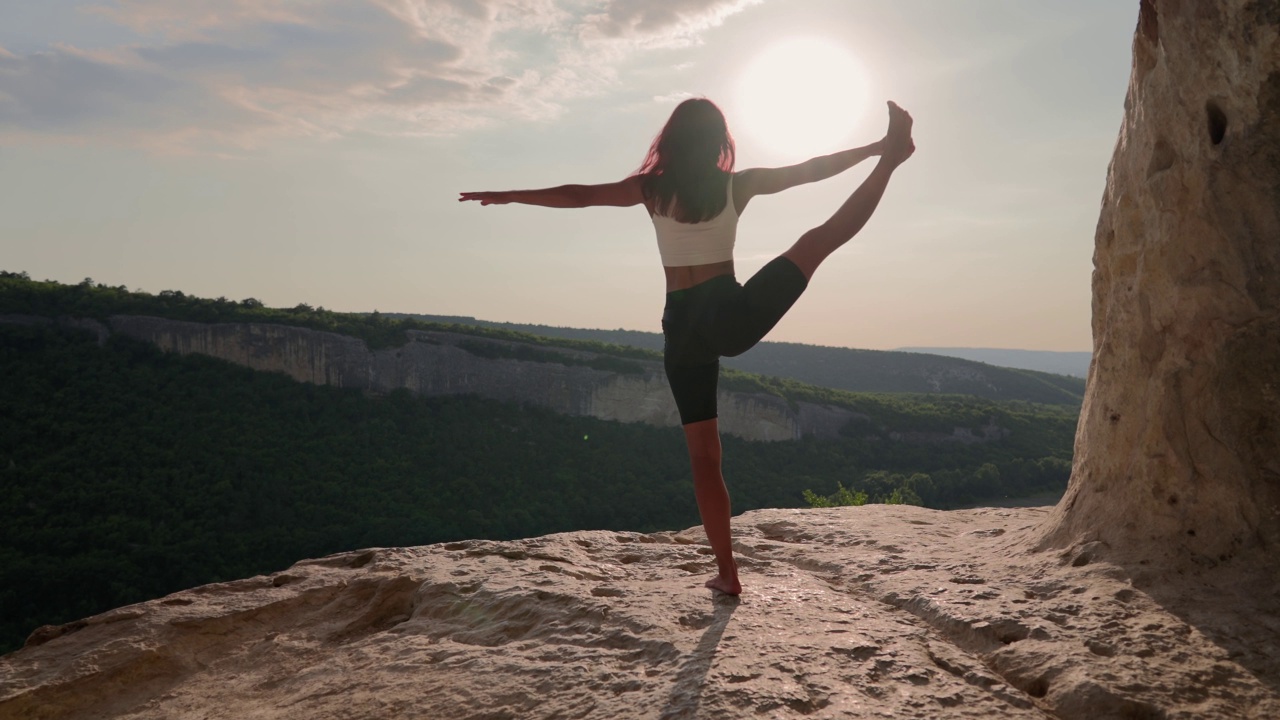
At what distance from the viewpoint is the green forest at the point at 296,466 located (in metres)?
32.1

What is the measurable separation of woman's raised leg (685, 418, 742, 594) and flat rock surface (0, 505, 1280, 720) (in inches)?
5.0

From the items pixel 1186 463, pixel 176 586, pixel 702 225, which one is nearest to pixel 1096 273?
pixel 1186 463

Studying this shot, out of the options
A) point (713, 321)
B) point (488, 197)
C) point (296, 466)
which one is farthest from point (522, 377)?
point (713, 321)

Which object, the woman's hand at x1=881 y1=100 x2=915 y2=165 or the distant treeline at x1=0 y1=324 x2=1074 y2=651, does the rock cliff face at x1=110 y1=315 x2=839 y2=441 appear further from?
the woman's hand at x1=881 y1=100 x2=915 y2=165

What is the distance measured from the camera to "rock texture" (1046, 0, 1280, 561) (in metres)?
3.16

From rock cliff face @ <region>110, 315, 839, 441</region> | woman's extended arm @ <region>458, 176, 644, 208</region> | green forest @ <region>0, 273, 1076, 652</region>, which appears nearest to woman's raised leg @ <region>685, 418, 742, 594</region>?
woman's extended arm @ <region>458, 176, 644, 208</region>

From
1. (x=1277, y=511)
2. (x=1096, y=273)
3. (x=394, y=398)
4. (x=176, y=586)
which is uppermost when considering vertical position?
(x=1096, y=273)

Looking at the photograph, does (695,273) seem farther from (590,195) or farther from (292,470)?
(292,470)

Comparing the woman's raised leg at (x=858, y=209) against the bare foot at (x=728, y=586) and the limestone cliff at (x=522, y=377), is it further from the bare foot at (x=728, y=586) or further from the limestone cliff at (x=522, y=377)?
the limestone cliff at (x=522, y=377)

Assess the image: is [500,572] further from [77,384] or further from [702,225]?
[77,384]

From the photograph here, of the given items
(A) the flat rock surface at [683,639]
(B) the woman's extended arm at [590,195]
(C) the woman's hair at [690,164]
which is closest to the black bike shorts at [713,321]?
(C) the woman's hair at [690,164]

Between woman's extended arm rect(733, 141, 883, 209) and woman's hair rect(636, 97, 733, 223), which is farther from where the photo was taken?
woman's extended arm rect(733, 141, 883, 209)

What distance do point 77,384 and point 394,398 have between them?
17578mm

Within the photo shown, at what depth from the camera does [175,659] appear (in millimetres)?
3957
